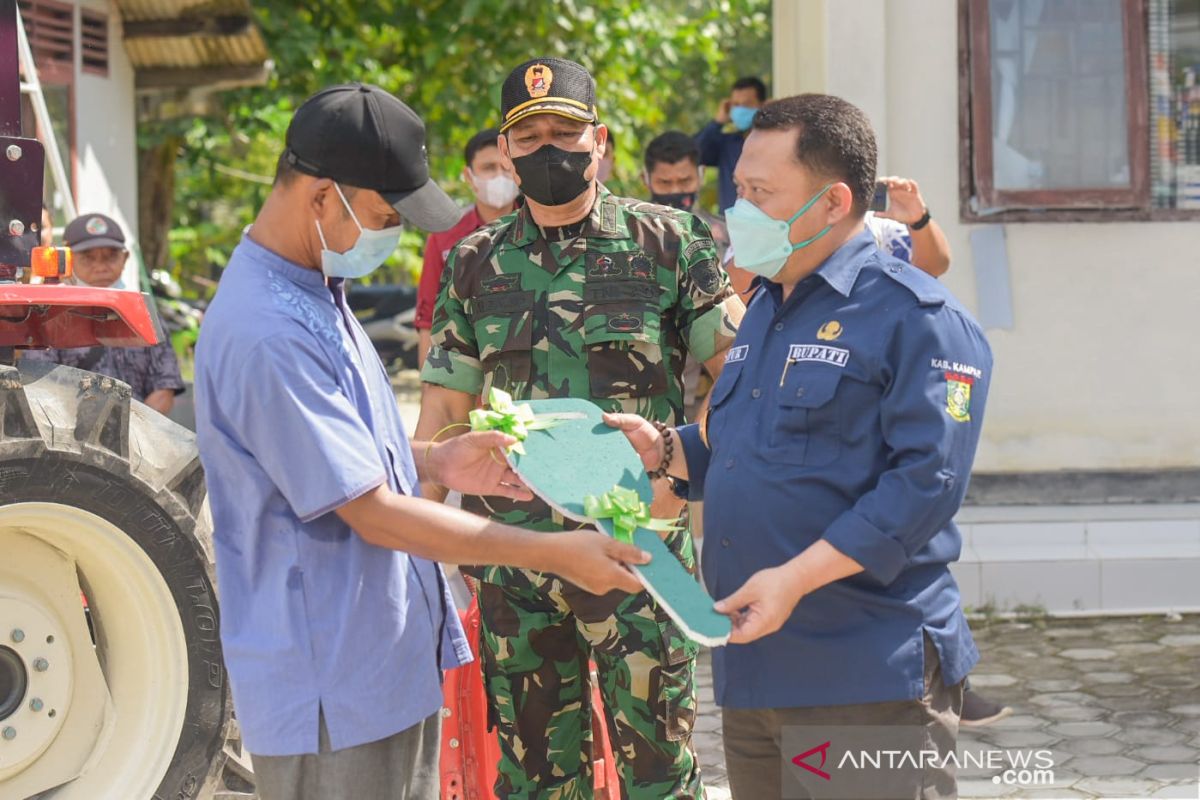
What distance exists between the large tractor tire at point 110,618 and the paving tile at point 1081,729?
2.84m

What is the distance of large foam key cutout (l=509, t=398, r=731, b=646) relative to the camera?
8.43 feet

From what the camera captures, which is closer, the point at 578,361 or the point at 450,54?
the point at 578,361

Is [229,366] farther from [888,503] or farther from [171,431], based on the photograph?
[171,431]

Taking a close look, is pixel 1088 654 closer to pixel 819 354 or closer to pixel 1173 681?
pixel 1173 681

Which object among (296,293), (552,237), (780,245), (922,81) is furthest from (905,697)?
(922,81)

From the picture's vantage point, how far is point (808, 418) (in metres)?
2.68

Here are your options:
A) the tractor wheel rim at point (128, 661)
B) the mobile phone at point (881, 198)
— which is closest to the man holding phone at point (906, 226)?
the mobile phone at point (881, 198)

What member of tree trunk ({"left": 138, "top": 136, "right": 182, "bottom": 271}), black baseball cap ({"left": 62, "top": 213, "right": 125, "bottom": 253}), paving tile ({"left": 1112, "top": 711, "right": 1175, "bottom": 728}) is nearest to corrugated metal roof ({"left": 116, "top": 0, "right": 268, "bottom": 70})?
tree trunk ({"left": 138, "top": 136, "right": 182, "bottom": 271})

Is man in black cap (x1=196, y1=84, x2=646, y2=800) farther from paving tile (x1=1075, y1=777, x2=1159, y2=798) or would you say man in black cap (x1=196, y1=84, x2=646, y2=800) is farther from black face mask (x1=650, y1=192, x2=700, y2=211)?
black face mask (x1=650, y1=192, x2=700, y2=211)

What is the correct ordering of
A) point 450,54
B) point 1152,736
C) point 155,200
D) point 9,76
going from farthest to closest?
point 155,200, point 450,54, point 1152,736, point 9,76

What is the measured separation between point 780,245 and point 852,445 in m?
0.41

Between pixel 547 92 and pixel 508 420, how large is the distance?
1.05 metres

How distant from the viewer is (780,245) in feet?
9.21

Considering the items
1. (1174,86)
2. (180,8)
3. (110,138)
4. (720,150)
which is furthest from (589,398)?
(110,138)
